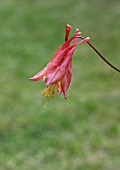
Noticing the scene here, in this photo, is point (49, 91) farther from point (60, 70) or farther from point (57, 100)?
point (57, 100)

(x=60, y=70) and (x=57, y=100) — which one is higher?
(x=57, y=100)

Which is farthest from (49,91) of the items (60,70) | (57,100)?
(57,100)

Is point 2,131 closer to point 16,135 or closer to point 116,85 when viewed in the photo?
point 16,135

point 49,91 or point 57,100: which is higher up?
point 57,100

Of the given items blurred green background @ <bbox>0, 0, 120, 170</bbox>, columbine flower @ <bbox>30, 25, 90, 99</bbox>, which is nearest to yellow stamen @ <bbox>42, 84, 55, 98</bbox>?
columbine flower @ <bbox>30, 25, 90, 99</bbox>

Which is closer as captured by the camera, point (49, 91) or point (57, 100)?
point (49, 91)

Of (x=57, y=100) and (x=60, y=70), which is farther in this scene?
(x=57, y=100)

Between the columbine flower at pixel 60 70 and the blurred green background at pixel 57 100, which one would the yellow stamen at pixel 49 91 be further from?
the blurred green background at pixel 57 100

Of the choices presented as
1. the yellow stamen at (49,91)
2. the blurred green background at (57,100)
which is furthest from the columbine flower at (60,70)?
the blurred green background at (57,100)

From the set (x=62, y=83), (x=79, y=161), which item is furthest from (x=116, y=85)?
(x=62, y=83)
